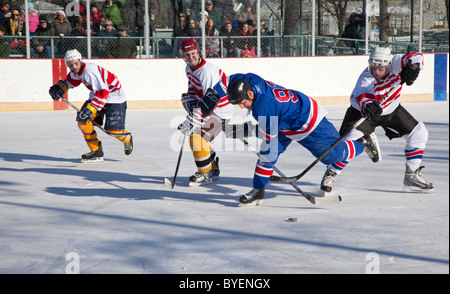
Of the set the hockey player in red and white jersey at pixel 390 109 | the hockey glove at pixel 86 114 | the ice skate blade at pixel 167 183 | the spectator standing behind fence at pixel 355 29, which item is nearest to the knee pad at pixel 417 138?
the hockey player in red and white jersey at pixel 390 109

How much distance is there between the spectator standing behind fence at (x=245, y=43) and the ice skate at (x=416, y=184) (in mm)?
5848

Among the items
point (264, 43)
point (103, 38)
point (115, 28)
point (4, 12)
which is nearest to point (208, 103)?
point (103, 38)

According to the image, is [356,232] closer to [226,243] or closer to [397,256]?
[397,256]

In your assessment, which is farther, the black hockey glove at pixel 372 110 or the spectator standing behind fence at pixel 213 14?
the spectator standing behind fence at pixel 213 14

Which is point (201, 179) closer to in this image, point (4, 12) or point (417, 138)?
point (417, 138)

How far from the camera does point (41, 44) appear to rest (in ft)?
30.1

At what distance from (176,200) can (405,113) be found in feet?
5.34

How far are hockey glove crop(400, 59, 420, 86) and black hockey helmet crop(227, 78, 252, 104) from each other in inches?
41.6

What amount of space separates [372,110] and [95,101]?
259 centimetres

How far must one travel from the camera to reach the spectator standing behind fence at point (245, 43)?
9742 millimetres

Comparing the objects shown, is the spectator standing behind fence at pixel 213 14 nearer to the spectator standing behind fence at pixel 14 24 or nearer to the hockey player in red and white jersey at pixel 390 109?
the spectator standing behind fence at pixel 14 24

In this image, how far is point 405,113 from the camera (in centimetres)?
414

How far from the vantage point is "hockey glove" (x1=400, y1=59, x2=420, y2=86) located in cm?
384

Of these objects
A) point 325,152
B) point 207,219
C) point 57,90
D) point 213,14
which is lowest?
point 207,219
